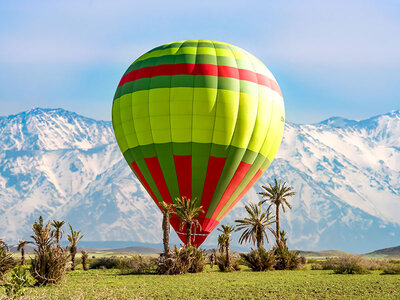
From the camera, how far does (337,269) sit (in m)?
47.7

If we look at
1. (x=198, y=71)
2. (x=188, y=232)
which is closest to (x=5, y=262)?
(x=188, y=232)

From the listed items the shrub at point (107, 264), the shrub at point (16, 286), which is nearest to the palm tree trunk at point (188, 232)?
the shrub at point (107, 264)

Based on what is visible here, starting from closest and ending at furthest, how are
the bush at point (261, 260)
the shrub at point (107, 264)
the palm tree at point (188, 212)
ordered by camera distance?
the palm tree at point (188, 212), the bush at point (261, 260), the shrub at point (107, 264)

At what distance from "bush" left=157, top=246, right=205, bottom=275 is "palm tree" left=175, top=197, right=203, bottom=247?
2134 millimetres

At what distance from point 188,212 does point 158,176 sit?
478 centimetres

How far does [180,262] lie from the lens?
47.0m

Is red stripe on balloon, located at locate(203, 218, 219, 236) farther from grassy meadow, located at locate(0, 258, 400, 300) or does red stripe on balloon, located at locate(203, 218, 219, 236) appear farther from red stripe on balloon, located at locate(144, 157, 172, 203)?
grassy meadow, located at locate(0, 258, 400, 300)

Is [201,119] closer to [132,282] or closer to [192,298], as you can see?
[132,282]

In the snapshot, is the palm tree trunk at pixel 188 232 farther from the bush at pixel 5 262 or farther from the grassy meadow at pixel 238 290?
the bush at pixel 5 262

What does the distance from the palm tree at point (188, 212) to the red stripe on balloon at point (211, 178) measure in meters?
0.88

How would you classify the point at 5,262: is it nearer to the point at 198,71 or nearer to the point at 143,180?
the point at 143,180

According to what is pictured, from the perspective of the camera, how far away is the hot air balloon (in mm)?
50438

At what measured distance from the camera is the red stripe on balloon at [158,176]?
51469mm

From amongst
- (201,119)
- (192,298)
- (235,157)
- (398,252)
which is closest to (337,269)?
(235,157)
